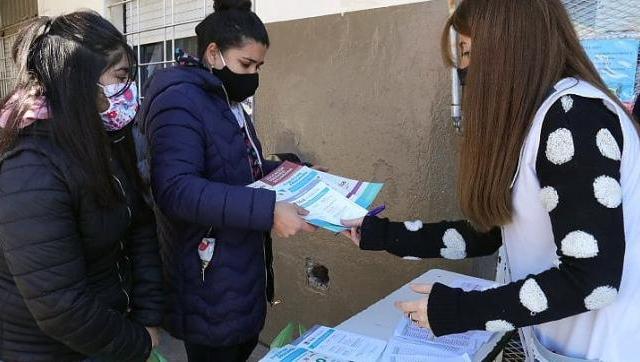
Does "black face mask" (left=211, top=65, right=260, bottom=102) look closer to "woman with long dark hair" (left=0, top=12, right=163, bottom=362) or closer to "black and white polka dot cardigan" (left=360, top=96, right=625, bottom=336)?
"woman with long dark hair" (left=0, top=12, right=163, bottom=362)

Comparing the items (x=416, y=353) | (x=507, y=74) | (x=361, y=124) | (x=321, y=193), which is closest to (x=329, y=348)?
(x=416, y=353)

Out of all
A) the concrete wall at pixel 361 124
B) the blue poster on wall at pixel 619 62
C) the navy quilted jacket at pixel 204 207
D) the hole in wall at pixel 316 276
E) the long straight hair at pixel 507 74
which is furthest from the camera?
the hole in wall at pixel 316 276

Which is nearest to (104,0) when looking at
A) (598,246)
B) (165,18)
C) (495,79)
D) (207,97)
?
(165,18)

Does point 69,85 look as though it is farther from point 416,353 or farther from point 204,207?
point 416,353

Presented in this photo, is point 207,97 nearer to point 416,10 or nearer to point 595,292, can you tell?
point 595,292

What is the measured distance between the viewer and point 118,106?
143cm

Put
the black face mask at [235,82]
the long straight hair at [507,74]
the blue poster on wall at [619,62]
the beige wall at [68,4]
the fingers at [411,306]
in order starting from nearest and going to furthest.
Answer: the long straight hair at [507,74] < the fingers at [411,306] < the black face mask at [235,82] < the blue poster on wall at [619,62] < the beige wall at [68,4]

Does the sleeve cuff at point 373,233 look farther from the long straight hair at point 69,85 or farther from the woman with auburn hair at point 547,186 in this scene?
the long straight hair at point 69,85

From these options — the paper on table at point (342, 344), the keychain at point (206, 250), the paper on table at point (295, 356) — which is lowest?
the paper on table at point (342, 344)

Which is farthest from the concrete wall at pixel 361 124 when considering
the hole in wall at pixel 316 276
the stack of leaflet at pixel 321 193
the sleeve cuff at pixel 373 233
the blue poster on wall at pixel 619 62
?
the sleeve cuff at pixel 373 233

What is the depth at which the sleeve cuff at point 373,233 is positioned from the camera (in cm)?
167

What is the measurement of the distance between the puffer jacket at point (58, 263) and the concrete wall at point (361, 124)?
1640mm

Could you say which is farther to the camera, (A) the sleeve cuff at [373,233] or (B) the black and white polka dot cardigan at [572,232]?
(A) the sleeve cuff at [373,233]

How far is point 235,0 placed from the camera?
1.90 meters
